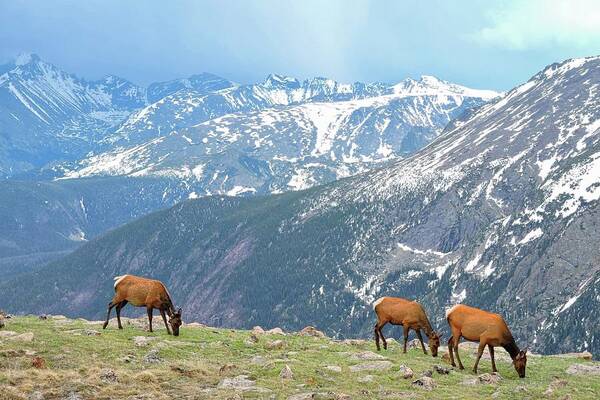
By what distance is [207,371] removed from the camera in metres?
29.0

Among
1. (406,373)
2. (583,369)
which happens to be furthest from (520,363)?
(406,373)

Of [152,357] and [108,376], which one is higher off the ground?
[152,357]

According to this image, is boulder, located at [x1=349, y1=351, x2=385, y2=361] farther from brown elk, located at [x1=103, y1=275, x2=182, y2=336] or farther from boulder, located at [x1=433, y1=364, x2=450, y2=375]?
brown elk, located at [x1=103, y1=275, x2=182, y2=336]

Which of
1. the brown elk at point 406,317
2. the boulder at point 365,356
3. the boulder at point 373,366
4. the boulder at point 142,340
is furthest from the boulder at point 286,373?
the brown elk at point 406,317

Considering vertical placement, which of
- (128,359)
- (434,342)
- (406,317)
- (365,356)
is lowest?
(128,359)

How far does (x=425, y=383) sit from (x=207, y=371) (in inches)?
399

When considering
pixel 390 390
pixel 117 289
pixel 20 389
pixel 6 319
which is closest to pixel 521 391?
pixel 390 390

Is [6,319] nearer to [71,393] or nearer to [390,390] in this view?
[71,393]

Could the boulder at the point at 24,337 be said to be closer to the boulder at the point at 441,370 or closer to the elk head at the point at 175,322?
the elk head at the point at 175,322

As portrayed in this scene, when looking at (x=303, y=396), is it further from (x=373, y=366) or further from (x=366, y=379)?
(x=373, y=366)

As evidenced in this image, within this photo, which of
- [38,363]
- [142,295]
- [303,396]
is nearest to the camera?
[303,396]

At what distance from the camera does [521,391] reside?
28.4m

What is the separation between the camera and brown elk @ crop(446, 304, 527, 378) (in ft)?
109

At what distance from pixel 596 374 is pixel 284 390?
2084cm
